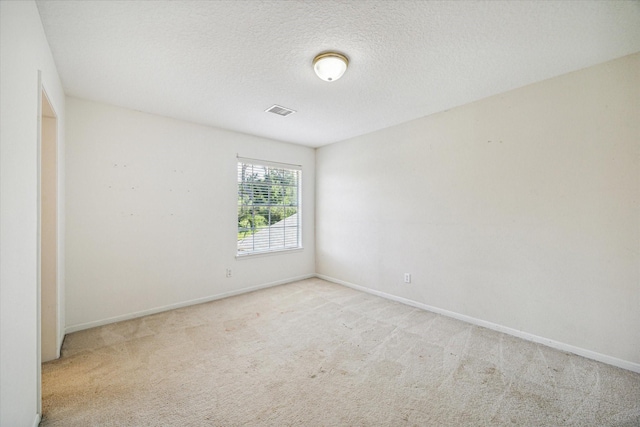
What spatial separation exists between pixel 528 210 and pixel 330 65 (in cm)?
241

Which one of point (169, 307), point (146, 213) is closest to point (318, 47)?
point (146, 213)

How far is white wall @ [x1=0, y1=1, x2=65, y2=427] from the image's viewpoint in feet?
3.74

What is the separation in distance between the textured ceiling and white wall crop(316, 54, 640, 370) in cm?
34

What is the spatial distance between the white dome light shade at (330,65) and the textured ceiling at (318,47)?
0.19 feet

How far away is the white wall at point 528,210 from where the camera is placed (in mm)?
2197

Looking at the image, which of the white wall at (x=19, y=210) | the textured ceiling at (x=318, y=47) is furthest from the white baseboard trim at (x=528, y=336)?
the white wall at (x=19, y=210)

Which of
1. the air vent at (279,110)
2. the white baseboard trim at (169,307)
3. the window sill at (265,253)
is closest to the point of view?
the white baseboard trim at (169,307)

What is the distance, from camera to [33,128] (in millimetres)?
1549

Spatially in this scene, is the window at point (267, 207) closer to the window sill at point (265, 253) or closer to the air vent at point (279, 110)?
the window sill at point (265, 253)

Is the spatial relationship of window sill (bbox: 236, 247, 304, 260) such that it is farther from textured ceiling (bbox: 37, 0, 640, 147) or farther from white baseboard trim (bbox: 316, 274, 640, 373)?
textured ceiling (bbox: 37, 0, 640, 147)

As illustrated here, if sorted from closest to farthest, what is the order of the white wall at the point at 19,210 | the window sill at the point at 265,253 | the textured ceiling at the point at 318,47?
1. the white wall at the point at 19,210
2. the textured ceiling at the point at 318,47
3. the window sill at the point at 265,253

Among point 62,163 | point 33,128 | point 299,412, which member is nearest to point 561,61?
point 299,412

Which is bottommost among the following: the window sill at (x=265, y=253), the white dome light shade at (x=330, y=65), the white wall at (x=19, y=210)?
the window sill at (x=265, y=253)

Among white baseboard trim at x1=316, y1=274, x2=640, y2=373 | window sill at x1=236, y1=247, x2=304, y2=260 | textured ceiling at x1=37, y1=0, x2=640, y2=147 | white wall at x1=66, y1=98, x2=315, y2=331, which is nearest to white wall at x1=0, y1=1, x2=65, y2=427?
textured ceiling at x1=37, y1=0, x2=640, y2=147
